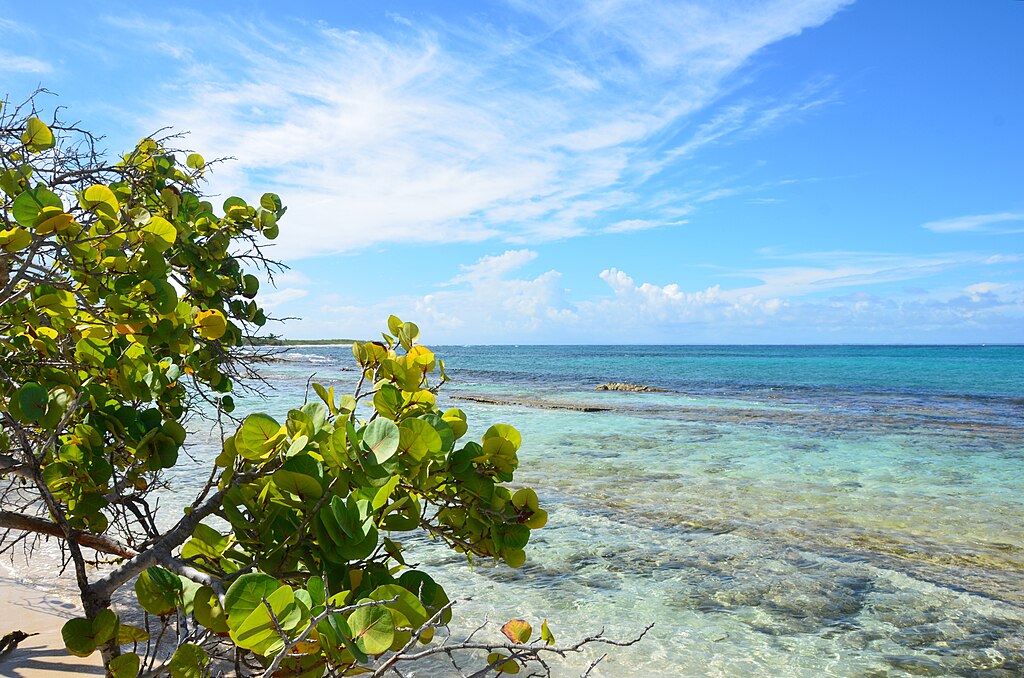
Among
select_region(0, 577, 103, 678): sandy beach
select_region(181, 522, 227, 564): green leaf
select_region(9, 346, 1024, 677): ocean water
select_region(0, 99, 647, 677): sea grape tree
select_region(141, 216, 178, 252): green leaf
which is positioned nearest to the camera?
select_region(0, 99, 647, 677): sea grape tree

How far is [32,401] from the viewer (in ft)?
6.02

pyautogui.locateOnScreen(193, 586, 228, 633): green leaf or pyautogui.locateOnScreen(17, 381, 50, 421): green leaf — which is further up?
pyautogui.locateOnScreen(17, 381, 50, 421): green leaf

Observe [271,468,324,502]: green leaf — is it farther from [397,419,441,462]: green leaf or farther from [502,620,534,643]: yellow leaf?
[502,620,534,643]: yellow leaf

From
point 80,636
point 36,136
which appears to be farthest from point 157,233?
point 80,636

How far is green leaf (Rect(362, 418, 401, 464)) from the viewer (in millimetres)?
1416

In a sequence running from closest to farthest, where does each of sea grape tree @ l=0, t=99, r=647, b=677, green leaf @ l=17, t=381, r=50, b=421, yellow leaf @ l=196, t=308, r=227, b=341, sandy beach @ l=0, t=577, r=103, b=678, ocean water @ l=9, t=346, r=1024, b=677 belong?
sea grape tree @ l=0, t=99, r=647, b=677, green leaf @ l=17, t=381, r=50, b=421, yellow leaf @ l=196, t=308, r=227, b=341, sandy beach @ l=0, t=577, r=103, b=678, ocean water @ l=9, t=346, r=1024, b=677

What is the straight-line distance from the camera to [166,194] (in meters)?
2.80

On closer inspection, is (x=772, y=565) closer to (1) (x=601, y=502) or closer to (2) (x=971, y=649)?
(2) (x=971, y=649)

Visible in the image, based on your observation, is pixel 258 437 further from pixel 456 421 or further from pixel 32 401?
pixel 32 401

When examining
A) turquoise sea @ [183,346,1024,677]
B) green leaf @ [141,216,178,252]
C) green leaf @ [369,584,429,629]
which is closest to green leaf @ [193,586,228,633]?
green leaf @ [369,584,429,629]

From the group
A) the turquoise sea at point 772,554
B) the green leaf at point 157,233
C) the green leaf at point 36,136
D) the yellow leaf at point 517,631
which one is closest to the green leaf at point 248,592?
the yellow leaf at point 517,631

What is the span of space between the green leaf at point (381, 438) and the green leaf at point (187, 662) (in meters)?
0.64

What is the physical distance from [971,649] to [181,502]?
853cm

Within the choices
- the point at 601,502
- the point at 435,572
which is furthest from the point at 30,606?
the point at 601,502
